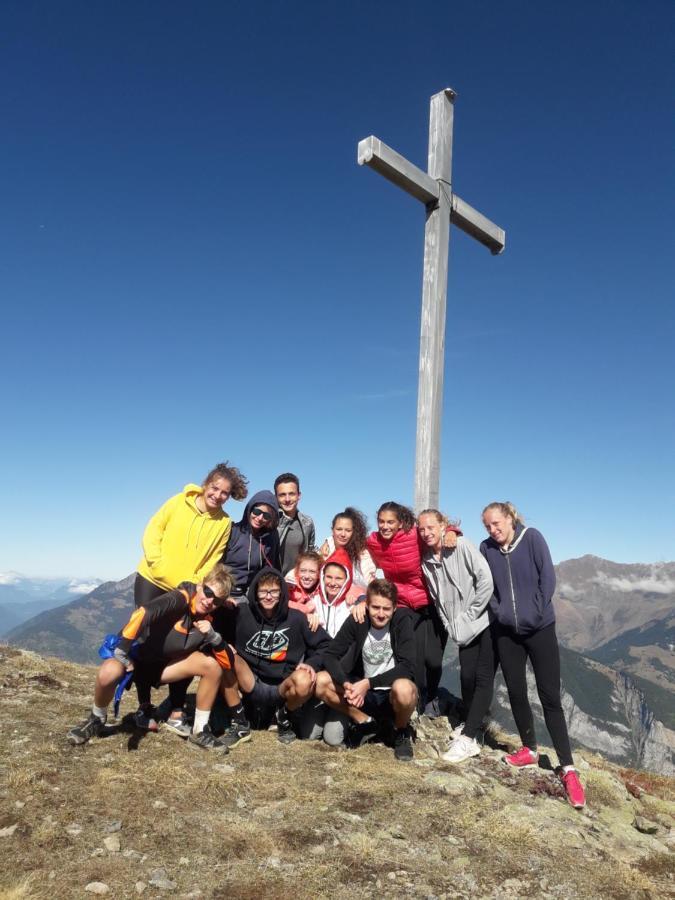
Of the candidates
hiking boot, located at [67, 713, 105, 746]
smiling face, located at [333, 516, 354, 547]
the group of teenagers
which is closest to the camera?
hiking boot, located at [67, 713, 105, 746]

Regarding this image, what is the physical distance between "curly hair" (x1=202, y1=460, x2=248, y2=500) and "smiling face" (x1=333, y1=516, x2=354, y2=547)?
1.35m

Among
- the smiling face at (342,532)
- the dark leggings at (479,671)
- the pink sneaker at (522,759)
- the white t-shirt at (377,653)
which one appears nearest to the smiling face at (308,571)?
the smiling face at (342,532)

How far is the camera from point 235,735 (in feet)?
24.2

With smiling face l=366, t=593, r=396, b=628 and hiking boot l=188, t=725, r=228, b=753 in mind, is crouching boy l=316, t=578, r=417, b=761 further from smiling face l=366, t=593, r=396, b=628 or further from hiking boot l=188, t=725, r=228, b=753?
hiking boot l=188, t=725, r=228, b=753

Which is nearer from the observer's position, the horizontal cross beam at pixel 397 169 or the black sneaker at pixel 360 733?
the black sneaker at pixel 360 733

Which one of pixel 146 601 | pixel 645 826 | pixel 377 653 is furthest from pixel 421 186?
pixel 645 826

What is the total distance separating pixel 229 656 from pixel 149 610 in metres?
1.16

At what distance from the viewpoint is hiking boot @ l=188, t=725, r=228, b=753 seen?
22.9ft

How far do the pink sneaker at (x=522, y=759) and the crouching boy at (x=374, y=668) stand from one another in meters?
1.23

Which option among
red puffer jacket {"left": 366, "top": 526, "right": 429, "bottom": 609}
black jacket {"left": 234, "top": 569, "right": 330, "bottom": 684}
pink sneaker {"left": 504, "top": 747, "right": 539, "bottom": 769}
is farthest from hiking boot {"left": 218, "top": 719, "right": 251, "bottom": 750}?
pink sneaker {"left": 504, "top": 747, "right": 539, "bottom": 769}

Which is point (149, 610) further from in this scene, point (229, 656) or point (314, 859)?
point (314, 859)

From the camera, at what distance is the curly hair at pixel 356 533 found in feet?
27.4

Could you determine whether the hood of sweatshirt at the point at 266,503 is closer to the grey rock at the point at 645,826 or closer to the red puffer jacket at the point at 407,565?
the red puffer jacket at the point at 407,565

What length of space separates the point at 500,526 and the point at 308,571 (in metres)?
2.62
